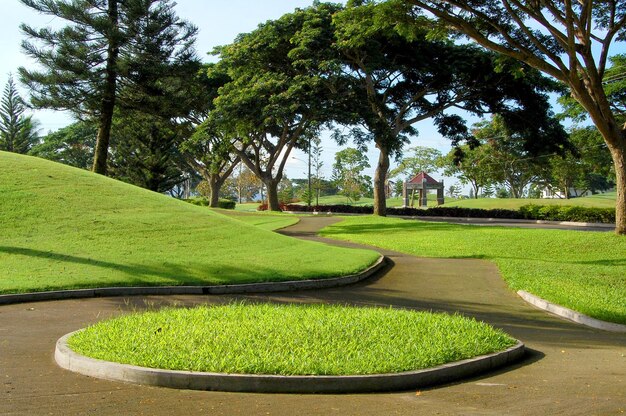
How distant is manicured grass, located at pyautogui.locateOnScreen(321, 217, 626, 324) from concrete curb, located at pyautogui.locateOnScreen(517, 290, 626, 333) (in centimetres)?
15

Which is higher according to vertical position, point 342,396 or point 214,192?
point 214,192

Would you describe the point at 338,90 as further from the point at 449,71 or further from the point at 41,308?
the point at 41,308

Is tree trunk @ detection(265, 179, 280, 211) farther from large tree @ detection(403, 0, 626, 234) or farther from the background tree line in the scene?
large tree @ detection(403, 0, 626, 234)

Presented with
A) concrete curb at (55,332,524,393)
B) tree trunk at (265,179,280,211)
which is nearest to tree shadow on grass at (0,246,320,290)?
concrete curb at (55,332,524,393)

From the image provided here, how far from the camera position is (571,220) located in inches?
1404

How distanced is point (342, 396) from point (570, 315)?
6149 mm

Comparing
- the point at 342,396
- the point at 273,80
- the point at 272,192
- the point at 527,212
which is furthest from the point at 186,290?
the point at 272,192

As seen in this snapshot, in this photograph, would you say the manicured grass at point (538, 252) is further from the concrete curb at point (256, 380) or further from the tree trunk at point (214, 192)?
the tree trunk at point (214, 192)

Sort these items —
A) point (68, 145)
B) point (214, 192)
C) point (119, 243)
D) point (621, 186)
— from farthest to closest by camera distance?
point (68, 145)
point (214, 192)
point (621, 186)
point (119, 243)

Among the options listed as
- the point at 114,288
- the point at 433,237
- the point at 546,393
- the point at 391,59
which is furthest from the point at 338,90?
the point at 546,393

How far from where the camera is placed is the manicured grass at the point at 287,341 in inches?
214

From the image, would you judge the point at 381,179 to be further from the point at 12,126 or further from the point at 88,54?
the point at 12,126

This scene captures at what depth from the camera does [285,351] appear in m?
5.80

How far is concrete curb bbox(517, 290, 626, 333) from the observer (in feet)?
29.9
